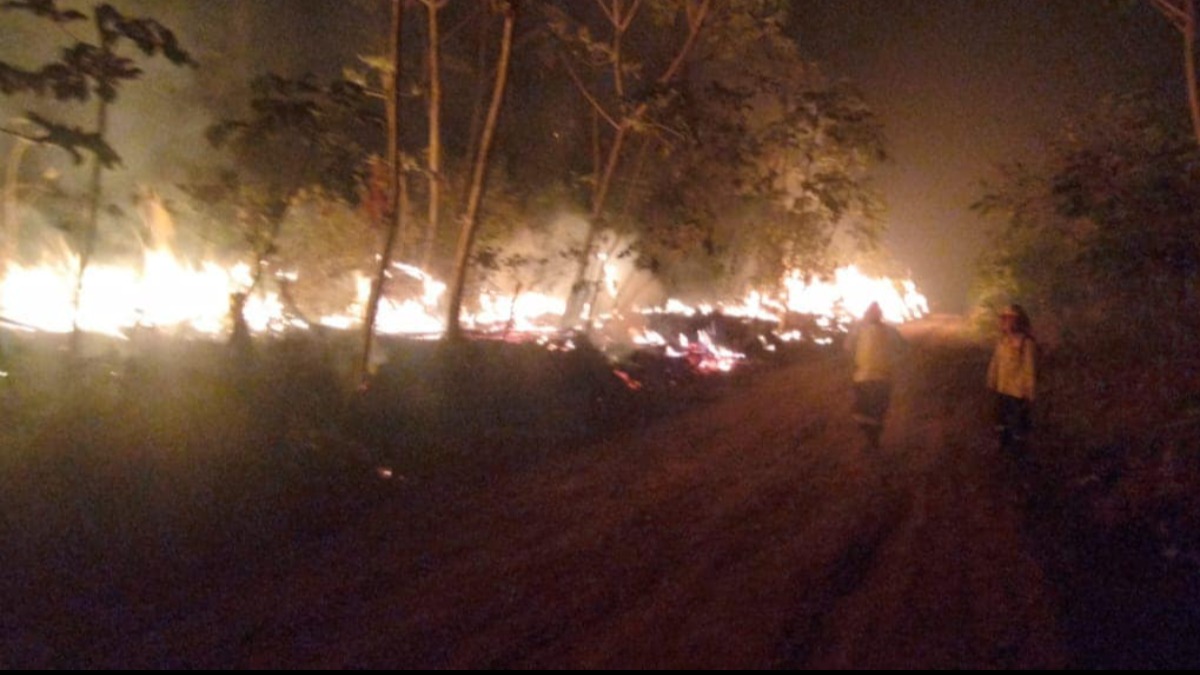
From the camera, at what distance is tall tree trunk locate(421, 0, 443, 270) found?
14917 mm

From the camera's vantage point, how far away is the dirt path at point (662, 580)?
19.9 feet

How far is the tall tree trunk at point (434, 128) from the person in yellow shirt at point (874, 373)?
6.43 m

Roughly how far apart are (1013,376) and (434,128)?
9.34m

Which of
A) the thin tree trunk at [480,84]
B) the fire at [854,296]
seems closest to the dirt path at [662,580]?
the thin tree trunk at [480,84]

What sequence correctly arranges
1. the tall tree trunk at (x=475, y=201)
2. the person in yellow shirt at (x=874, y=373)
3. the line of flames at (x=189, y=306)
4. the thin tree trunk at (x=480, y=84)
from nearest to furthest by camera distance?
1. the person in yellow shirt at (x=874, y=373)
2. the line of flames at (x=189, y=306)
3. the tall tree trunk at (x=475, y=201)
4. the thin tree trunk at (x=480, y=84)

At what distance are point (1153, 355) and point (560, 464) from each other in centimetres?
924

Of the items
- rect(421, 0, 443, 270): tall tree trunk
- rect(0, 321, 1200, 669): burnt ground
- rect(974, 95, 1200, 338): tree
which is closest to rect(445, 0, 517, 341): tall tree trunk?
rect(421, 0, 443, 270): tall tree trunk

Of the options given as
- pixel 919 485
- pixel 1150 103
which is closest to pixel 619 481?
pixel 919 485

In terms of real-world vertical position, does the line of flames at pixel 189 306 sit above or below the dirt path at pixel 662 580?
above

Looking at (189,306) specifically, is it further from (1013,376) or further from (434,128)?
(1013,376)

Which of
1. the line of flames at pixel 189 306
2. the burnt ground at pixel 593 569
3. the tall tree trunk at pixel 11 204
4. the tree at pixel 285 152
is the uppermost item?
the tree at pixel 285 152

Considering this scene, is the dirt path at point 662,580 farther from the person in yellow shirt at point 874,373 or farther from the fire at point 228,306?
the fire at point 228,306

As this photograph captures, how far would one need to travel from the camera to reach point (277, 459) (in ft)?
33.8

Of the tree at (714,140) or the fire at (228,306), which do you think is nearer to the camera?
the fire at (228,306)
